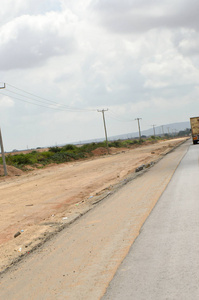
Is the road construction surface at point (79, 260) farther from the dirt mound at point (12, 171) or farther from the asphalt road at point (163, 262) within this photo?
the dirt mound at point (12, 171)

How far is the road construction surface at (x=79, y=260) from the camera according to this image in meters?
5.37

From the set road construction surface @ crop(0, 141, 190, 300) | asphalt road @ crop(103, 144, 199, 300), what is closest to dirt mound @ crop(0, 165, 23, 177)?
road construction surface @ crop(0, 141, 190, 300)

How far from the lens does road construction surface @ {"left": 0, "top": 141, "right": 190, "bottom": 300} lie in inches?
211

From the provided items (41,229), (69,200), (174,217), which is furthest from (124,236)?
(69,200)

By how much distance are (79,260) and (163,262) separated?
161 cm

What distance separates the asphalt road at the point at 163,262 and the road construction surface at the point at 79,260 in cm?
17

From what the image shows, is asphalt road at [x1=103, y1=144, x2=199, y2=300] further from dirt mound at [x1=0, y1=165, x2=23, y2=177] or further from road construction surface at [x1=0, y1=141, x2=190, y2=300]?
dirt mound at [x1=0, y1=165, x2=23, y2=177]

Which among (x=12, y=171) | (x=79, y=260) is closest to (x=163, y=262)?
(x=79, y=260)

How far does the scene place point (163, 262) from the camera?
5.79 meters

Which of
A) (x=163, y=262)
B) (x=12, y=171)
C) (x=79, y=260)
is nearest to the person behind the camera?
(x=163, y=262)

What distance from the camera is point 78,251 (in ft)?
23.6

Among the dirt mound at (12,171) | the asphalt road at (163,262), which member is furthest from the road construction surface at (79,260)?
the dirt mound at (12,171)

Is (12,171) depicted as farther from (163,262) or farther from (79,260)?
(163,262)

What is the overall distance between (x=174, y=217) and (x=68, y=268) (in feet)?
11.5
